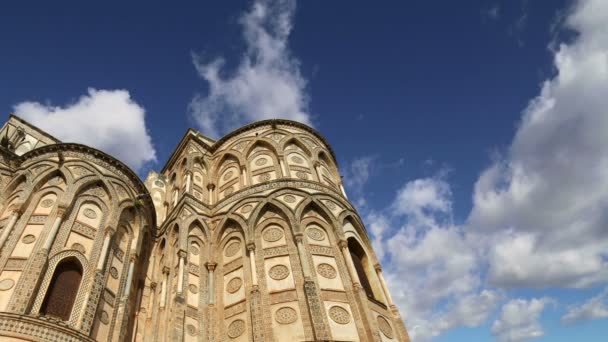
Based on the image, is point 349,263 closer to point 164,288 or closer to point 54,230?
point 164,288

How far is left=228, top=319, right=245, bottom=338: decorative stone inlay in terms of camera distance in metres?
→ 12.7

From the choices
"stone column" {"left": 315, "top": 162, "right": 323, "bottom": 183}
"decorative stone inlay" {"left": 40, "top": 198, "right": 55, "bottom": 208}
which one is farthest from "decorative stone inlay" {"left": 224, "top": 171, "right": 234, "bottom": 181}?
"decorative stone inlay" {"left": 40, "top": 198, "right": 55, "bottom": 208}

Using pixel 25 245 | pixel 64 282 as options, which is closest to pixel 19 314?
pixel 64 282

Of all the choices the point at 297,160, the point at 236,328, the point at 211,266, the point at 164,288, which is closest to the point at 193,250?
the point at 211,266

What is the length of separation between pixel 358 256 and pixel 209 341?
6541 mm

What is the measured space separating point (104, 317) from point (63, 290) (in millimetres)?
1537

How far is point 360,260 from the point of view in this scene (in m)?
16.1

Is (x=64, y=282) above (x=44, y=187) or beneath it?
beneath

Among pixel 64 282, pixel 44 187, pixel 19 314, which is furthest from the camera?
pixel 44 187

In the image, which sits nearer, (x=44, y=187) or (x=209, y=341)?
(x=209, y=341)

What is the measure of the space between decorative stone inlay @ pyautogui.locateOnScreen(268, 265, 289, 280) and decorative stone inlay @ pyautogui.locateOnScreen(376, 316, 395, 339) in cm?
340

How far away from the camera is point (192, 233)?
53.7ft

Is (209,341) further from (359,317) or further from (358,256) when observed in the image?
Result: (358,256)

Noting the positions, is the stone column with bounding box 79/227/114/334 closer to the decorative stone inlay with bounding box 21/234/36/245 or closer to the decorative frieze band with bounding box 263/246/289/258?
the decorative stone inlay with bounding box 21/234/36/245
